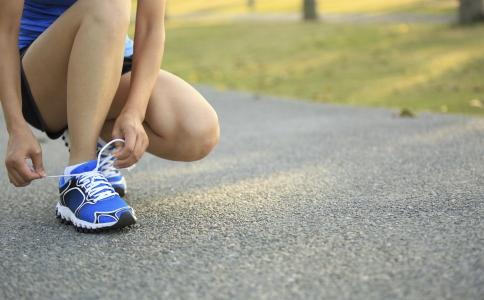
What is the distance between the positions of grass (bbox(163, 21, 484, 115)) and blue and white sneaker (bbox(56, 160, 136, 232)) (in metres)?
3.26

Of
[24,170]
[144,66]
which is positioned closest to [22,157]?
[24,170]

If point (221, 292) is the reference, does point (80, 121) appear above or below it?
above

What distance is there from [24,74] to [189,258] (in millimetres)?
859

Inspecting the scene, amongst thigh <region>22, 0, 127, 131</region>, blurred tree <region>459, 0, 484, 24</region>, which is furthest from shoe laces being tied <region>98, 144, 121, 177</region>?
blurred tree <region>459, 0, 484, 24</region>

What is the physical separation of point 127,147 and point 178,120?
28 centimetres

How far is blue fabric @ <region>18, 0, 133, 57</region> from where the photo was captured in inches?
82.2

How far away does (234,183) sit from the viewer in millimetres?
2490

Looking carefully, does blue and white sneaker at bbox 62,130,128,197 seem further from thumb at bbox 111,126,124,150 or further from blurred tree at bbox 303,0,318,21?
blurred tree at bbox 303,0,318,21

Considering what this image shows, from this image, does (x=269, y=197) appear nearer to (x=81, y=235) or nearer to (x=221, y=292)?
(x=81, y=235)

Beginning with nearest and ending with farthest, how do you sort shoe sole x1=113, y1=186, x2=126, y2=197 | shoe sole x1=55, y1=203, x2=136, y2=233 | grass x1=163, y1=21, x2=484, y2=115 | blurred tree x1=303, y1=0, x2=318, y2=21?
shoe sole x1=55, y1=203, x2=136, y2=233, shoe sole x1=113, y1=186, x2=126, y2=197, grass x1=163, y1=21, x2=484, y2=115, blurred tree x1=303, y1=0, x2=318, y2=21

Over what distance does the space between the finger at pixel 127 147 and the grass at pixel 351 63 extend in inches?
127

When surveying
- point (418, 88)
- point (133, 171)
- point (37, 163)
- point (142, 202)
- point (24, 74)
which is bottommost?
point (418, 88)

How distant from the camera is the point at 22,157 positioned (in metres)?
1.78

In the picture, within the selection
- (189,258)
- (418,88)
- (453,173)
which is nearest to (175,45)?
(418,88)
